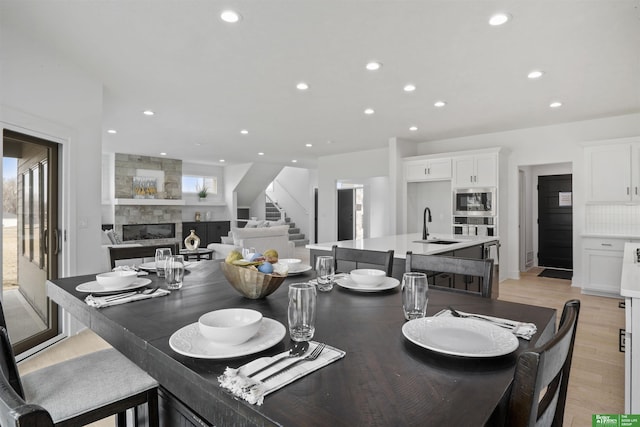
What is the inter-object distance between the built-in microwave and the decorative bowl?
518cm

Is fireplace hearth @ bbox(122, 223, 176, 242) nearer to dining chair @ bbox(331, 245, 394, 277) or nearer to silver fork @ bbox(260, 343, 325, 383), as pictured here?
dining chair @ bbox(331, 245, 394, 277)

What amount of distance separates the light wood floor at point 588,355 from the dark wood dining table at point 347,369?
1263 mm

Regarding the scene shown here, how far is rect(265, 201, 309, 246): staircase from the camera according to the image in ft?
36.4

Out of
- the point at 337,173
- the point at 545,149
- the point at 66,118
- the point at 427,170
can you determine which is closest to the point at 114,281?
the point at 66,118

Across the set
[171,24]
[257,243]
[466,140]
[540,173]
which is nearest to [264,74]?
[171,24]

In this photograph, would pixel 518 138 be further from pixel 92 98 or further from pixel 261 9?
pixel 92 98

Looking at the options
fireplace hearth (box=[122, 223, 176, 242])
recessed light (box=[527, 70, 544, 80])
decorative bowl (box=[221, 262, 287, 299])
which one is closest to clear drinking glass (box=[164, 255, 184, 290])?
decorative bowl (box=[221, 262, 287, 299])

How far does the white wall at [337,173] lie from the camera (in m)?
7.37

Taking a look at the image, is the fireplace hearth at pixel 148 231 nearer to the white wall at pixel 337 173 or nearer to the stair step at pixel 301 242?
the stair step at pixel 301 242

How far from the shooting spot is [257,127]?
5676 mm

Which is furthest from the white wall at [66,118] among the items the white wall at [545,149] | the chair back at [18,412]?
the white wall at [545,149]

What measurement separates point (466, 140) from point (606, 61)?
10.5 ft

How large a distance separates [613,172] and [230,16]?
528 centimetres

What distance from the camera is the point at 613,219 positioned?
5047mm
